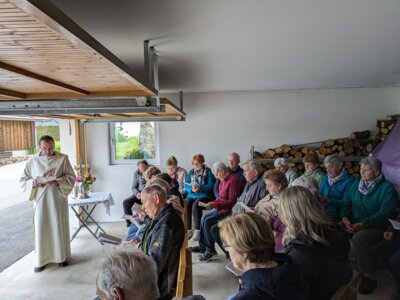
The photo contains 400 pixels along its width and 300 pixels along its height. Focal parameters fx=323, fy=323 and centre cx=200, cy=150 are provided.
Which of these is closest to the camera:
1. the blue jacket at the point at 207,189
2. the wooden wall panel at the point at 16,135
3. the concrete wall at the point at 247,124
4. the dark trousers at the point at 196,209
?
the dark trousers at the point at 196,209

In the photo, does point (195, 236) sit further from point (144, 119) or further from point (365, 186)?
point (365, 186)

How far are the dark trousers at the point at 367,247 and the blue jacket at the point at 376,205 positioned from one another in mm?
64

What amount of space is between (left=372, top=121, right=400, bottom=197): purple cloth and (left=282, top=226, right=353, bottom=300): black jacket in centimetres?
240

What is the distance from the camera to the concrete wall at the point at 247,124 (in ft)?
17.9

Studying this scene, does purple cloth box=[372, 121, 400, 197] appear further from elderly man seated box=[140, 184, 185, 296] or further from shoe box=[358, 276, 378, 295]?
elderly man seated box=[140, 184, 185, 296]

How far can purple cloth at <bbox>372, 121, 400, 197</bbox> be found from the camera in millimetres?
3774

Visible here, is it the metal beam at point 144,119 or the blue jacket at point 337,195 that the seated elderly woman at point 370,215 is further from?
the metal beam at point 144,119

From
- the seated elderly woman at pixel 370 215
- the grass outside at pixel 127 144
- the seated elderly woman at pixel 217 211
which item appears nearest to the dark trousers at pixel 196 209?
the seated elderly woman at pixel 217 211

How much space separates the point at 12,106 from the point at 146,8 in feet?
5.65

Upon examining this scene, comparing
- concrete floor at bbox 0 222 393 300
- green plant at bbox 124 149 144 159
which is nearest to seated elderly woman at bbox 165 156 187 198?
green plant at bbox 124 149 144 159

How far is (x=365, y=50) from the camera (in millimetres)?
2783

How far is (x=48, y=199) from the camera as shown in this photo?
375 centimetres

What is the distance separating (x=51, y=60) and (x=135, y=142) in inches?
170

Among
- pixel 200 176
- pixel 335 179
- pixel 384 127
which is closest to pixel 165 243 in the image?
pixel 335 179
